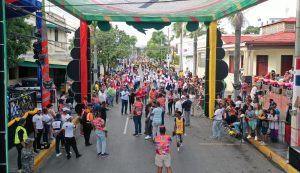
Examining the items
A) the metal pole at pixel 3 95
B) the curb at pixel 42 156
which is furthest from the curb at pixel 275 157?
the metal pole at pixel 3 95

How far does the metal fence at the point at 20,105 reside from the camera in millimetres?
14047

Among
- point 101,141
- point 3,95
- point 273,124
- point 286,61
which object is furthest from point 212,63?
point 3,95

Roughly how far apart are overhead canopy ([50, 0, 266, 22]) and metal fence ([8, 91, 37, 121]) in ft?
13.2

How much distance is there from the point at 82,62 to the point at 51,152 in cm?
710

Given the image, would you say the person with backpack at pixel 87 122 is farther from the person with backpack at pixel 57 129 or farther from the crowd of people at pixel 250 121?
the crowd of people at pixel 250 121

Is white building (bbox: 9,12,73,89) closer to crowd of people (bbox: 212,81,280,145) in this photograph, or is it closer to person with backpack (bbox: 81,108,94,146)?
person with backpack (bbox: 81,108,94,146)

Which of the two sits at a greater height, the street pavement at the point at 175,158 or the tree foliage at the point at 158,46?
the tree foliage at the point at 158,46

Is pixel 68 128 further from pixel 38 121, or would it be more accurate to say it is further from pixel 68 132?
pixel 38 121

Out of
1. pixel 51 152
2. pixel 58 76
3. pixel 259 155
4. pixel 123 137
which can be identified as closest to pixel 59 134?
pixel 51 152

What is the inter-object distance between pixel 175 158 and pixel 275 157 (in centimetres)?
331

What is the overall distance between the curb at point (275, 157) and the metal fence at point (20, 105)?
9.27 meters

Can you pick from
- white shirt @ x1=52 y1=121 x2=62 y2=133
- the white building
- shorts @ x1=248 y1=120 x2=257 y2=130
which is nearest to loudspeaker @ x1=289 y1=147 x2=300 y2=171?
shorts @ x1=248 y1=120 x2=257 y2=130

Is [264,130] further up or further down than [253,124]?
further down

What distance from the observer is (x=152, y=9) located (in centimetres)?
1631
